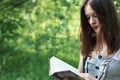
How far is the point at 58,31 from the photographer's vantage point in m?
6.16

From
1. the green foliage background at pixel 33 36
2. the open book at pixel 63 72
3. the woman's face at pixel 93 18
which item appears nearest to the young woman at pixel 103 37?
the woman's face at pixel 93 18

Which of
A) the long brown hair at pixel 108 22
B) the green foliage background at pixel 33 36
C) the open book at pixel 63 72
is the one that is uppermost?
the long brown hair at pixel 108 22

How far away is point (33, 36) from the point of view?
267 inches

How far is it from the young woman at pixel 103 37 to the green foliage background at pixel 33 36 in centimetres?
300

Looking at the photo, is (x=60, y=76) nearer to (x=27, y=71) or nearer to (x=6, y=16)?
(x=27, y=71)

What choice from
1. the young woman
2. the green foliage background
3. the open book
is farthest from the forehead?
the green foliage background

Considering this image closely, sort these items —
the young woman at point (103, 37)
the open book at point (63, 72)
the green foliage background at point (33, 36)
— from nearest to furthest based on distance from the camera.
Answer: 1. the open book at point (63, 72)
2. the young woman at point (103, 37)
3. the green foliage background at point (33, 36)

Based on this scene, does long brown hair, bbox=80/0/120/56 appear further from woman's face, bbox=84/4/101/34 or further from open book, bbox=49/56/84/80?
open book, bbox=49/56/84/80

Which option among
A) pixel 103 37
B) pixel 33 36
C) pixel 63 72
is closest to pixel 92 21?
pixel 103 37

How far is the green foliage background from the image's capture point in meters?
6.28

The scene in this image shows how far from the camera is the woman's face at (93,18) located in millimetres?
2977

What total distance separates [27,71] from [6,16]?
981mm

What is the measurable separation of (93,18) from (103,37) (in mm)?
140

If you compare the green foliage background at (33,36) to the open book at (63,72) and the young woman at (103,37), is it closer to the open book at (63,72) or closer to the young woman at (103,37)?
the young woman at (103,37)
